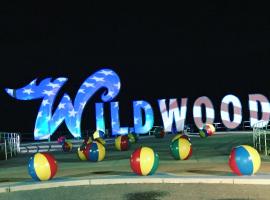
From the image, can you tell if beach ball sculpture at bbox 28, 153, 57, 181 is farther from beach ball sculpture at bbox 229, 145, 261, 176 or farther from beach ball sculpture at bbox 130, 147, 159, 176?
beach ball sculpture at bbox 229, 145, 261, 176

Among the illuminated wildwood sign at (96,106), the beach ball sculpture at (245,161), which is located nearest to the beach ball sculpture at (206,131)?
the illuminated wildwood sign at (96,106)

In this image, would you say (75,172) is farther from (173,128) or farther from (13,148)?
(173,128)

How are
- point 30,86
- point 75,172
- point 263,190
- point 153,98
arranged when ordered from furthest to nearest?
point 153,98, point 30,86, point 75,172, point 263,190

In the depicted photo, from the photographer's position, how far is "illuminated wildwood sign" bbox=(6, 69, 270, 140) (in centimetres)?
3297

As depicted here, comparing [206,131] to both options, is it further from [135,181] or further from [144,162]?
[135,181]

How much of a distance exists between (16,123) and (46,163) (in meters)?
30.5

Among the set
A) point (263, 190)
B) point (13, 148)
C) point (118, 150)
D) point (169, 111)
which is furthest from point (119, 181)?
point (169, 111)

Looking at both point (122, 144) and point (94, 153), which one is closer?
point (94, 153)

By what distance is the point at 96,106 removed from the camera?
112 ft

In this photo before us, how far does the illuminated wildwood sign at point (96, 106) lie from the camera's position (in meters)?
33.0

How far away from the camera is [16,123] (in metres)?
41.7

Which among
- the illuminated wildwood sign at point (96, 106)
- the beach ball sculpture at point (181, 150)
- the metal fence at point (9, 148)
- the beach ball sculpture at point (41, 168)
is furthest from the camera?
the illuminated wildwood sign at point (96, 106)

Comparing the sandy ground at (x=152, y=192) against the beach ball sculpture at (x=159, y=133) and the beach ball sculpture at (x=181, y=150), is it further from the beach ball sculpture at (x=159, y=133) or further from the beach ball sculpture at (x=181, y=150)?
the beach ball sculpture at (x=159, y=133)

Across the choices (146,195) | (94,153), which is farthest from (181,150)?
(146,195)
